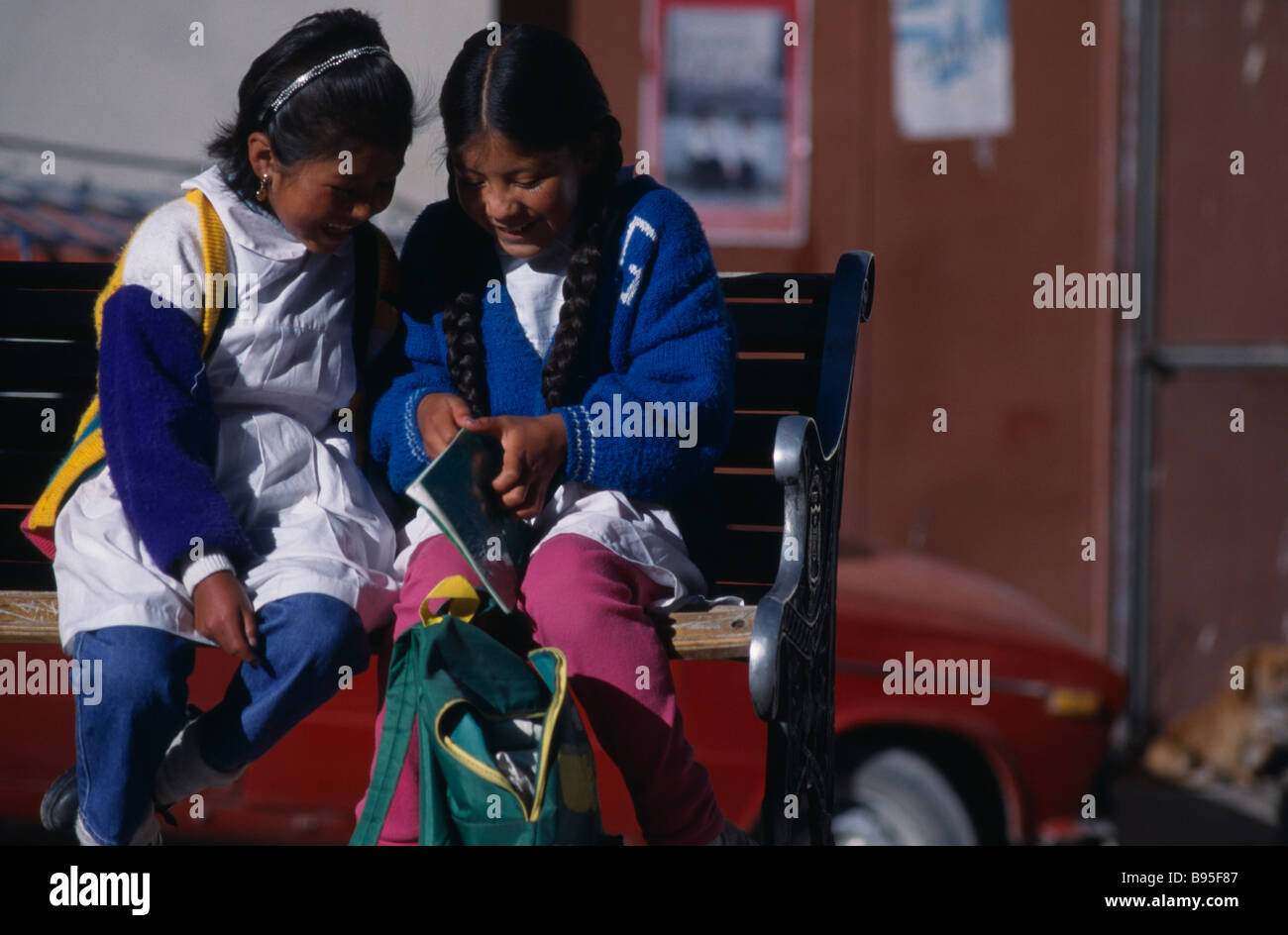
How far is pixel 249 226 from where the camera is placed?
211 centimetres

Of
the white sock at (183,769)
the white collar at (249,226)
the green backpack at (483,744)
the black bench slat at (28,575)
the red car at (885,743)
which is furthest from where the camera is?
the red car at (885,743)

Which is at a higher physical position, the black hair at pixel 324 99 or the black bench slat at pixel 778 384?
the black hair at pixel 324 99

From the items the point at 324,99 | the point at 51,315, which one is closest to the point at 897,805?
the point at 51,315

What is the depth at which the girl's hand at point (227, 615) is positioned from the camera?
1.92 metres

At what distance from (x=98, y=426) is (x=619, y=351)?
751 millimetres

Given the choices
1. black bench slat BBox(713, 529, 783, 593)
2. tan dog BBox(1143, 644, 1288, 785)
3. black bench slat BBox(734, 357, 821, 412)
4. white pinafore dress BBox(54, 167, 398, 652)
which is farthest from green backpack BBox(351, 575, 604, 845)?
tan dog BBox(1143, 644, 1288, 785)

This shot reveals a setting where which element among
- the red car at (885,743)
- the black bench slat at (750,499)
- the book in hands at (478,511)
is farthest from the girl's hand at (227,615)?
the red car at (885,743)

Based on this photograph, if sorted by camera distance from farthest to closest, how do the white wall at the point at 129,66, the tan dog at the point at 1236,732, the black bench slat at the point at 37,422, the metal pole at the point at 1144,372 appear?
the metal pole at the point at 1144,372 → the tan dog at the point at 1236,732 → the white wall at the point at 129,66 → the black bench slat at the point at 37,422

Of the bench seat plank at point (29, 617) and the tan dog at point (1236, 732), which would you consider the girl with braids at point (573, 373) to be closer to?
the bench seat plank at point (29, 617)

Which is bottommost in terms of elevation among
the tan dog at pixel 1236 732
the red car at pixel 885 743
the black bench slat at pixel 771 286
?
the tan dog at pixel 1236 732

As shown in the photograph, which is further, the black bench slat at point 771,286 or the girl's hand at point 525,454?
the black bench slat at point 771,286

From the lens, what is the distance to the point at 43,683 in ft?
8.70

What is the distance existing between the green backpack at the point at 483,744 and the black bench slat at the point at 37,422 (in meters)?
1.01

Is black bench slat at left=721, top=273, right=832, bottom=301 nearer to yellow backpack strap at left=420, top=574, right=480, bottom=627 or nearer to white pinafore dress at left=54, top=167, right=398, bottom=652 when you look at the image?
white pinafore dress at left=54, top=167, right=398, bottom=652
